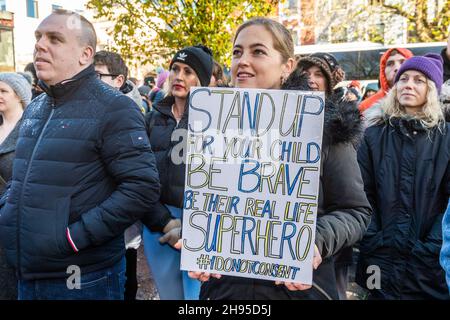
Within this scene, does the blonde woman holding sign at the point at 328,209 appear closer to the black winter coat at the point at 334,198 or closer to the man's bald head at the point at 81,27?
the black winter coat at the point at 334,198

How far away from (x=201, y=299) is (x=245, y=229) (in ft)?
1.28

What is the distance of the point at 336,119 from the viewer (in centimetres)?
171

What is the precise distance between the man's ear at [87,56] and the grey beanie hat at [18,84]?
3.22 feet

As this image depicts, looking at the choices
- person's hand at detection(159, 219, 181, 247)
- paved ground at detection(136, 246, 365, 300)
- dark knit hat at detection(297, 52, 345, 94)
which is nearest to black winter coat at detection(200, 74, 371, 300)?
person's hand at detection(159, 219, 181, 247)

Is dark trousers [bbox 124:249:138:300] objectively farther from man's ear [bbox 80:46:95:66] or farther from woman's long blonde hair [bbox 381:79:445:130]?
woman's long blonde hair [bbox 381:79:445:130]

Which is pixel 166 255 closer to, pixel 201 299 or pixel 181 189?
pixel 181 189

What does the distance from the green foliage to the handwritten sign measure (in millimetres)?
4421

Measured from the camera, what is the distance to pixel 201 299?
187 centimetres

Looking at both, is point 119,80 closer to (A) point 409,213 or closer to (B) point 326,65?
(B) point 326,65

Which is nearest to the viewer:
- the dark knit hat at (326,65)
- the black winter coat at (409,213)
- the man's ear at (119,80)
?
the black winter coat at (409,213)

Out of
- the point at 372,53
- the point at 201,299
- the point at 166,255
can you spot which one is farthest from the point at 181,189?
the point at 372,53

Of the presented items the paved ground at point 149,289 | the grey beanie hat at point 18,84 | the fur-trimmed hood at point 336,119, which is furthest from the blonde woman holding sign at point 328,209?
the paved ground at point 149,289

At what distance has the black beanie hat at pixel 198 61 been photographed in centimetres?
314

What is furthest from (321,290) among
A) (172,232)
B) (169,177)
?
(169,177)
